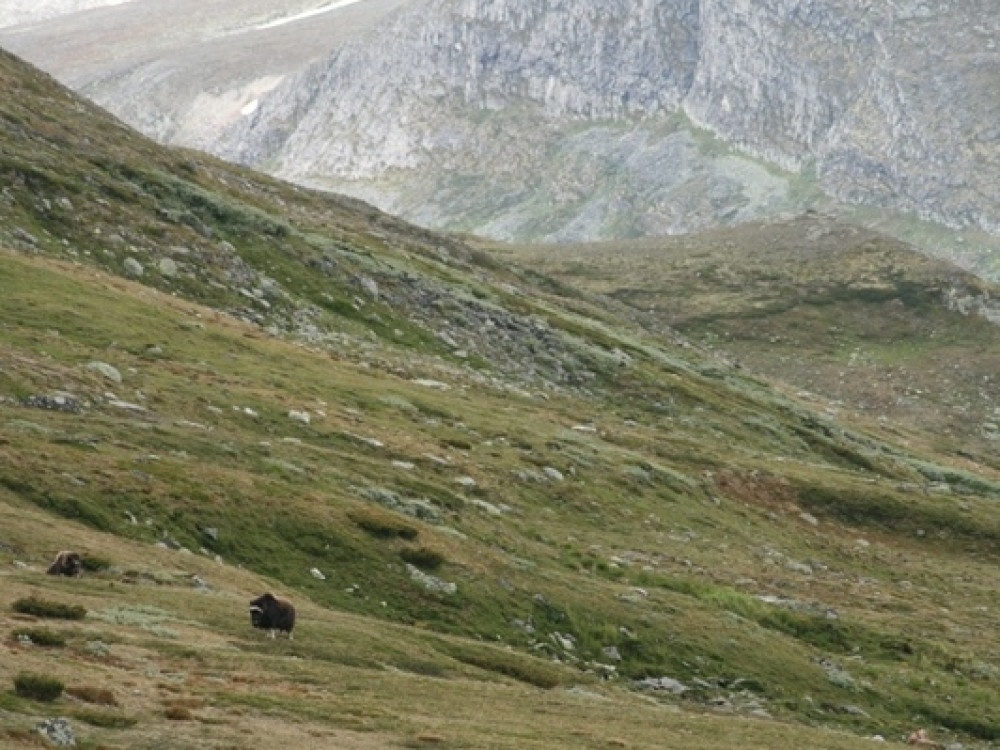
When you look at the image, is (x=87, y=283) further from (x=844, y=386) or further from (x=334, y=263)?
(x=844, y=386)

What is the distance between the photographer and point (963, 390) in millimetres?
197875

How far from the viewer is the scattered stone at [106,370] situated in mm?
53519

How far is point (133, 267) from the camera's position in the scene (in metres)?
80.4

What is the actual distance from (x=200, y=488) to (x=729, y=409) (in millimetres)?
69927

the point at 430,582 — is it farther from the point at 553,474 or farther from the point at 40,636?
the point at 553,474

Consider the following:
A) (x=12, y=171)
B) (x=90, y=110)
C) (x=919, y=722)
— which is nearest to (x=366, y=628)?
(x=919, y=722)

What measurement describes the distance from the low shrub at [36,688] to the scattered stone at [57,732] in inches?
67.0

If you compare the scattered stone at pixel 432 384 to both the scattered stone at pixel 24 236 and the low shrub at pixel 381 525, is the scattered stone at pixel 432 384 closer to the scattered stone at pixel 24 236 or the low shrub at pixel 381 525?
the scattered stone at pixel 24 236

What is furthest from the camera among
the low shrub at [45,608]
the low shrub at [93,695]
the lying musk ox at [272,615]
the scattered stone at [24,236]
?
the scattered stone at [24,236]

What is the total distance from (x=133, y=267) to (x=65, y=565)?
51340 millimetres

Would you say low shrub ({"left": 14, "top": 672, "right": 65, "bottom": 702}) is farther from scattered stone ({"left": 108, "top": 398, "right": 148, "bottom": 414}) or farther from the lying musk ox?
scattered stone ({"left": 108, "top": 398, "right": 148, "bottom": 414})

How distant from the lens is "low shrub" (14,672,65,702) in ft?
71.4

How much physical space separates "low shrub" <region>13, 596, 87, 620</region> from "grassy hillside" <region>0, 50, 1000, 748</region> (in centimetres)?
43

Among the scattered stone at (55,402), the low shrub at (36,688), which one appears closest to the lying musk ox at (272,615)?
the low shrub at (36,688)
